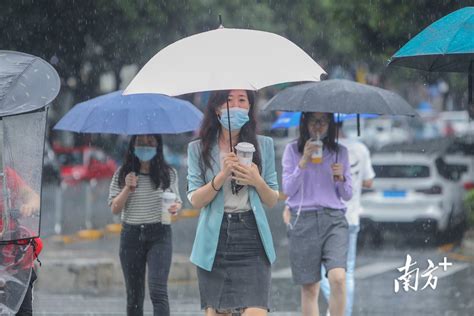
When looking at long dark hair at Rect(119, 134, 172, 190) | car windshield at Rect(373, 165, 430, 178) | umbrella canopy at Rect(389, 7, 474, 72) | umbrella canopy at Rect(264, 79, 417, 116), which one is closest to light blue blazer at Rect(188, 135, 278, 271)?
umbrella canopy at Rect(389, 7, 474, 72)

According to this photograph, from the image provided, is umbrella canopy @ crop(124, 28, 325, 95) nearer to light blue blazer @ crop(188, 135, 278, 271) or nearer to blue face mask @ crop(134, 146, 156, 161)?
light blue blazer @ crop(188, 135, 278, 271)

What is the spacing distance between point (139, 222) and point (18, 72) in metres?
2.57

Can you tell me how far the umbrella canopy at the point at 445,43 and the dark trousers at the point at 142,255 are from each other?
2.16 metres

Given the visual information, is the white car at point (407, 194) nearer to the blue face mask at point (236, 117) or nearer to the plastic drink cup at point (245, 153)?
the blue face mask at point (236, 117)

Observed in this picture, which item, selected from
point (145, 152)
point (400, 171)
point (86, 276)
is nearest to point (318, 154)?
point (145, 152)

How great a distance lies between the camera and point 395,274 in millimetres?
13805

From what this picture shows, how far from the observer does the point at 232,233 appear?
6.63 metres

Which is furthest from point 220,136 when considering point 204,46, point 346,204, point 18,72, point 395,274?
point 395,274

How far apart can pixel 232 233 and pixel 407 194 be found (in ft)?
33.3

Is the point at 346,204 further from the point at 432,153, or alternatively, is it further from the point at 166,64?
the point at 432,153

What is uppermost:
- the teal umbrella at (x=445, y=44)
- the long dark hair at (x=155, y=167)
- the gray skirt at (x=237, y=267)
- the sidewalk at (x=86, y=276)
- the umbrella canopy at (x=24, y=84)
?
the teal umbrella at (x=445, y=44)

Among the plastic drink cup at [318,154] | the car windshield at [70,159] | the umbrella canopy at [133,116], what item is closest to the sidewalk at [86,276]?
the umbrella canopy at [133,116]

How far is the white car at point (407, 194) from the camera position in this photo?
1631cm

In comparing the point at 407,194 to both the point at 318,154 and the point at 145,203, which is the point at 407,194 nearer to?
the point at 318,154
